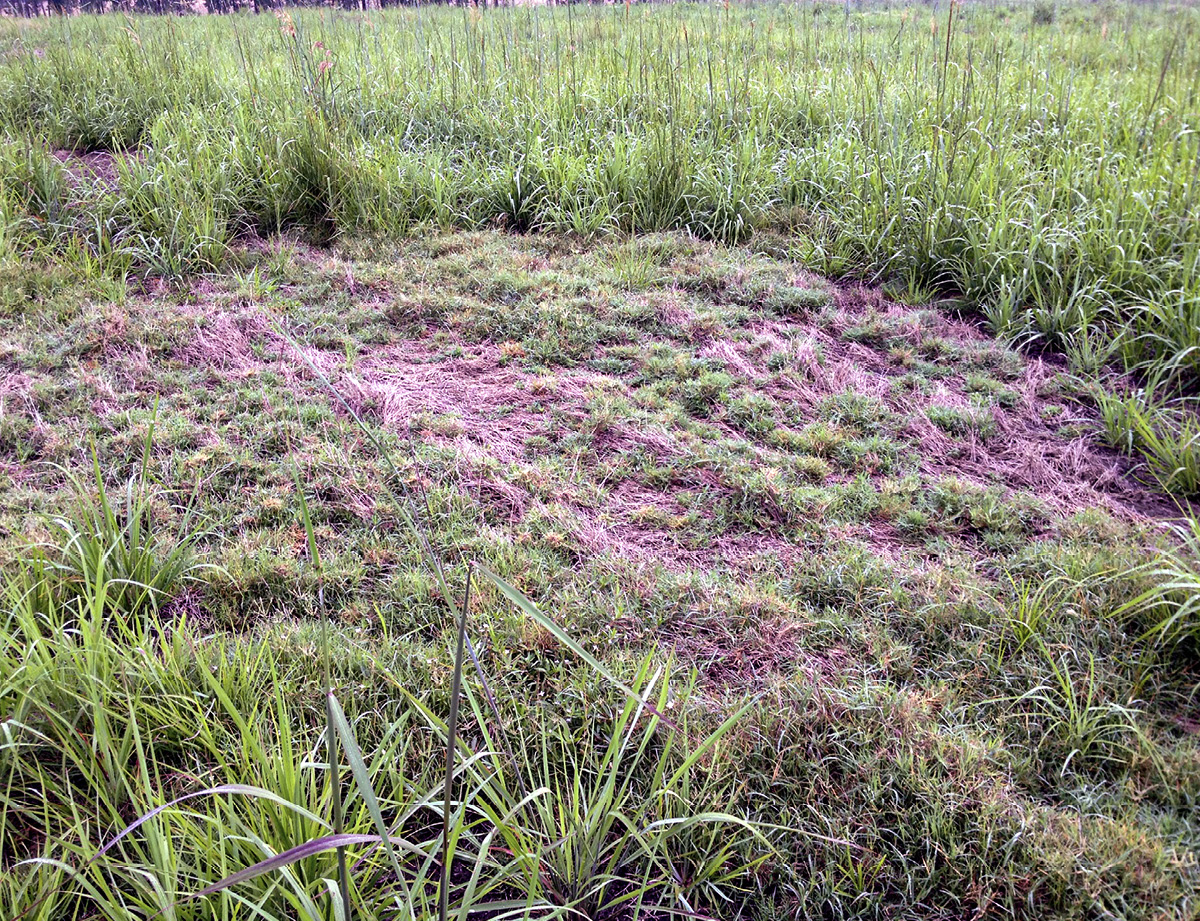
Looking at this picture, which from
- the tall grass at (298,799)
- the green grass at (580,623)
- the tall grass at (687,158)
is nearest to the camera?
the tall grass at (298,799)

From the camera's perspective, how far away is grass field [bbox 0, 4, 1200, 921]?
1522 mm

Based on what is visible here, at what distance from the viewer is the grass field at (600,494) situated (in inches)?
59.9

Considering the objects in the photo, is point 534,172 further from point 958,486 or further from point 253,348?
point 958,486

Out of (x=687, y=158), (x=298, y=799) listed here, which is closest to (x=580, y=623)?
(x=298, y=799)

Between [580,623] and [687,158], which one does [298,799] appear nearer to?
[580,623]

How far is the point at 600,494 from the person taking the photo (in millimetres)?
2600

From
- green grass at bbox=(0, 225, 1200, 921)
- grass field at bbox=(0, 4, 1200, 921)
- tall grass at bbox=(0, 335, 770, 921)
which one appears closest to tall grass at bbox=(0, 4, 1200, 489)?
grass field at bbox=(0, 4, 1200, 921)

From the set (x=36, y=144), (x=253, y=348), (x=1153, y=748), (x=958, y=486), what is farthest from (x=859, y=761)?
(x=36, y=144)

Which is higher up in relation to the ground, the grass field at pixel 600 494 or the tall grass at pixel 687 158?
the tall grass at pixel 687 158

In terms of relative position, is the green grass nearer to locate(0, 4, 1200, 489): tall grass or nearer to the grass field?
the grass field

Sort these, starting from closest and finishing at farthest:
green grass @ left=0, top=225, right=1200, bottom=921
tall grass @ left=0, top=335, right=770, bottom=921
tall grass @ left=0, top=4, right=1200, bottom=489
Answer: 1. tall grass @ left=0, top=335, right=770, bottom=921
2. green grass @ left=0, top=225, right=1200, bottom=921
3. tall grass @ left=0, top=4, right=1200, bottom=489

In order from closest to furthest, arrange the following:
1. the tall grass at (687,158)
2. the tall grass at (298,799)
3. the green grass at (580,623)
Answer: the tall grass at (298,799), the green grass at (580,623), the tall grass at (687,158)

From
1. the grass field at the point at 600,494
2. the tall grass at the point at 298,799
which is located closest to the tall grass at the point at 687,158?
the grass field at the point at 600,494

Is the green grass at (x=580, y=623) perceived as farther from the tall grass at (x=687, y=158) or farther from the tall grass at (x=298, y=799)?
the tall grass at (x=687, y=158)
